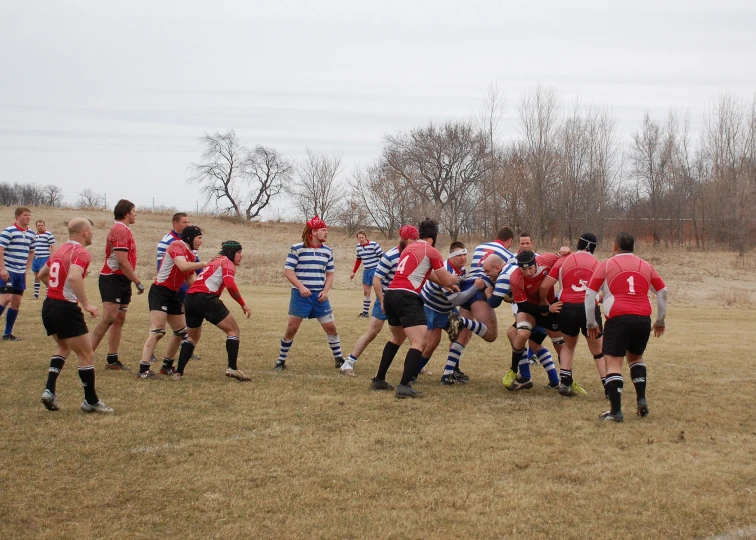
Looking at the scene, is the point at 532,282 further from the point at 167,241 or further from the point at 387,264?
the point at 167,241

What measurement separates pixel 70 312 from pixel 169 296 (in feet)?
7.56

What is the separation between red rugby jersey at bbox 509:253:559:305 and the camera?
8492 mm

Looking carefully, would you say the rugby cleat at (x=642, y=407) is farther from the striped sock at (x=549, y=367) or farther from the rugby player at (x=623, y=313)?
the striped sock at (x=549, y=367)

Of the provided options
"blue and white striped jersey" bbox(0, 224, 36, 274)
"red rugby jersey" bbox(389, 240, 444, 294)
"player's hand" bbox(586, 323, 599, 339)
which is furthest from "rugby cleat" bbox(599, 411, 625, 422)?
"blue and white striped jersey" bbox(0, 224, 36, 274)

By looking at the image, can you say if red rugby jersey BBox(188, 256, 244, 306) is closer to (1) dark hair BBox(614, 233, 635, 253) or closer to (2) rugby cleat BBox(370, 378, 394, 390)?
(2) rugby cleat BBox(370, 378, 394, 390)

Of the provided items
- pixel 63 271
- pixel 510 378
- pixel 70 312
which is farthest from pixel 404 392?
pixel 63 271

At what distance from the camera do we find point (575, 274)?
8.26m

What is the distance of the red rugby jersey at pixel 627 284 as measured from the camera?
7078 millimetres

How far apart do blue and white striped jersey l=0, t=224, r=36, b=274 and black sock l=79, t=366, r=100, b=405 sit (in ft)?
21.1

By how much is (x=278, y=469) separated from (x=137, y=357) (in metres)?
6.08

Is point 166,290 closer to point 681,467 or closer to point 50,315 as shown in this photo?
point 50,315

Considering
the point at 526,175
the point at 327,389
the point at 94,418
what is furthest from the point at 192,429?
the point at 526,175

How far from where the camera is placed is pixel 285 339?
988 cm

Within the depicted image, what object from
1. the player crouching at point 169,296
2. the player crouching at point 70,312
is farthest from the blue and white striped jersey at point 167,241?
the player crouching at point 70,312
